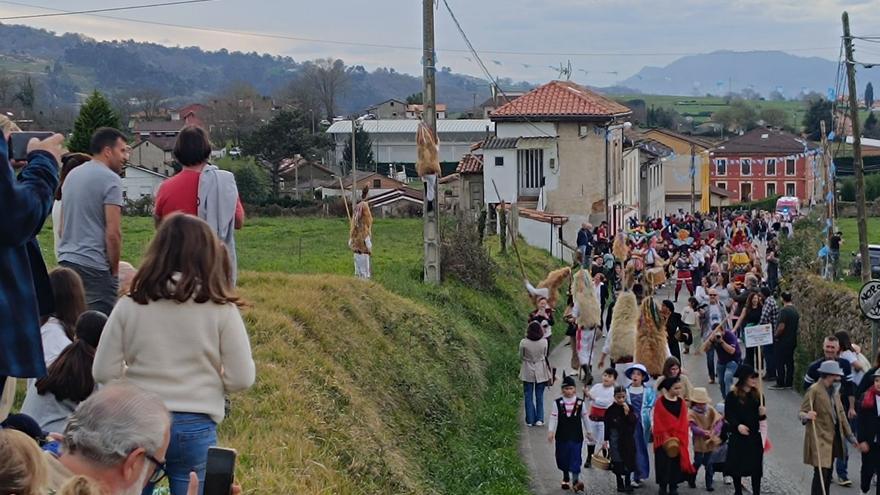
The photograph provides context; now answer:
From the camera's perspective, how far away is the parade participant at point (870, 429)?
42.4 ft

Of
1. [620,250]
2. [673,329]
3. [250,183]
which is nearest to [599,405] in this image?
[673,329]

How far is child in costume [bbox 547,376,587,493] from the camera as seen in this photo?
14.0 metres

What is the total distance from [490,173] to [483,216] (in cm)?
1567

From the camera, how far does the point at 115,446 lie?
4258 mm

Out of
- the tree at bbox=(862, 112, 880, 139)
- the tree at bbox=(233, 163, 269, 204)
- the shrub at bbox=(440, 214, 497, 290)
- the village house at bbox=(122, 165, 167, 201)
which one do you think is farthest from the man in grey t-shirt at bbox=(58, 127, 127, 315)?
the tree at bbox=(862, 112, 880, 139)

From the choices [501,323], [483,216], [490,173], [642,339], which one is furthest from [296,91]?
[642,339]

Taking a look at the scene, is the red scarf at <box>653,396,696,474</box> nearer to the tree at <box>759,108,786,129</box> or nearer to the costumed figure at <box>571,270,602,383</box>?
the costumed figure at <box>571,270,602,383</box>

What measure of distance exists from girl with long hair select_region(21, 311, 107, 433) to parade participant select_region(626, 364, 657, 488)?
8.40 meters

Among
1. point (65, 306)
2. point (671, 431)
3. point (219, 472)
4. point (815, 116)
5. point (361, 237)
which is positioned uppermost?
point (815, 116)

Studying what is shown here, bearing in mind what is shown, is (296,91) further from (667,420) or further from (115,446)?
(115,446)

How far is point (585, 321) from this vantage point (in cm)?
2045

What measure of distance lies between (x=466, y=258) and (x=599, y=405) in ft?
41.4

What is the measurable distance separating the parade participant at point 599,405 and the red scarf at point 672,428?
84 cm

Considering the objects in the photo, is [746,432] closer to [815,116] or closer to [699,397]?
[699,397]
